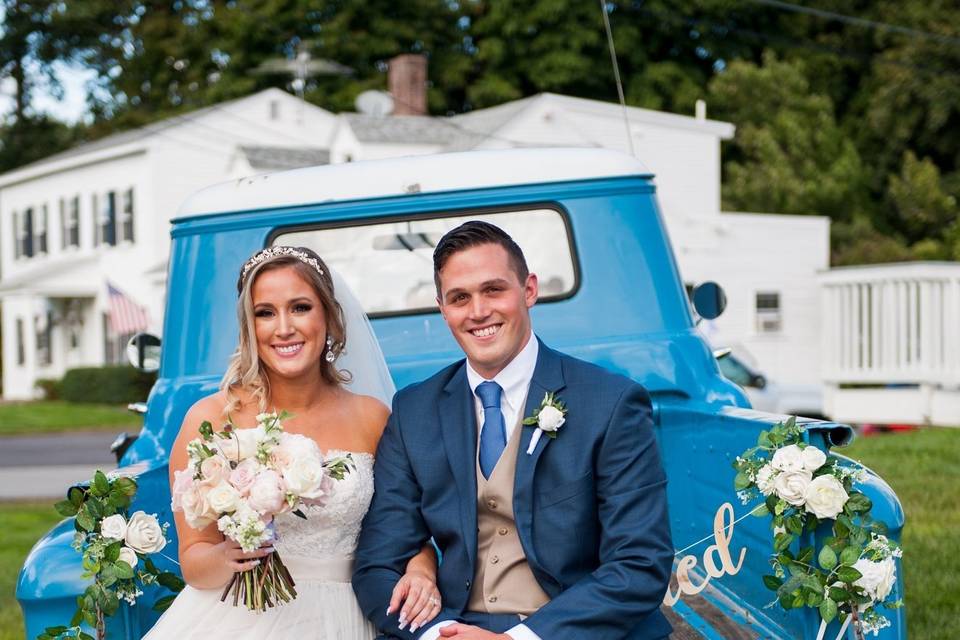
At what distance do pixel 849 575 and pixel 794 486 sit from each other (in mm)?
233

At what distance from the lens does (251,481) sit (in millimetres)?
3000

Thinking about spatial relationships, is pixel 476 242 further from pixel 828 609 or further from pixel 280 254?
pixel 828 609

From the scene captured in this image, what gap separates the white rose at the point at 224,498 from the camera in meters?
2.96

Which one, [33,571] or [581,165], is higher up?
[581,165]

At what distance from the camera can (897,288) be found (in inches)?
671

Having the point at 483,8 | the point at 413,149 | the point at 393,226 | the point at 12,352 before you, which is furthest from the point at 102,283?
the point at 393,226

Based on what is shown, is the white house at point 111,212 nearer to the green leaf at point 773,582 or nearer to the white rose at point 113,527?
the white rose at point 113,527

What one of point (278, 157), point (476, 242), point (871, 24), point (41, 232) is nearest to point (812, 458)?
point (476, 242)

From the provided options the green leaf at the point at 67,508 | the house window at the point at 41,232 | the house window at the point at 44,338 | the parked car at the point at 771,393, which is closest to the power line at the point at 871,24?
the parked car at the point at 771,393

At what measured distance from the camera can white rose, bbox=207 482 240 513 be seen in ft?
9.71

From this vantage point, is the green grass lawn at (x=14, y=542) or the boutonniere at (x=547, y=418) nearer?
the boutonniere at (x=547, y=418)

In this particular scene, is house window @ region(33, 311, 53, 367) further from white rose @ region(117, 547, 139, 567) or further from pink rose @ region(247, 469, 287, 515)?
pink rose @ region(247, 469, 287, 515)

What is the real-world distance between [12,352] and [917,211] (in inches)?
1041

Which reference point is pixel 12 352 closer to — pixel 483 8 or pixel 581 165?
pixel 483 8
